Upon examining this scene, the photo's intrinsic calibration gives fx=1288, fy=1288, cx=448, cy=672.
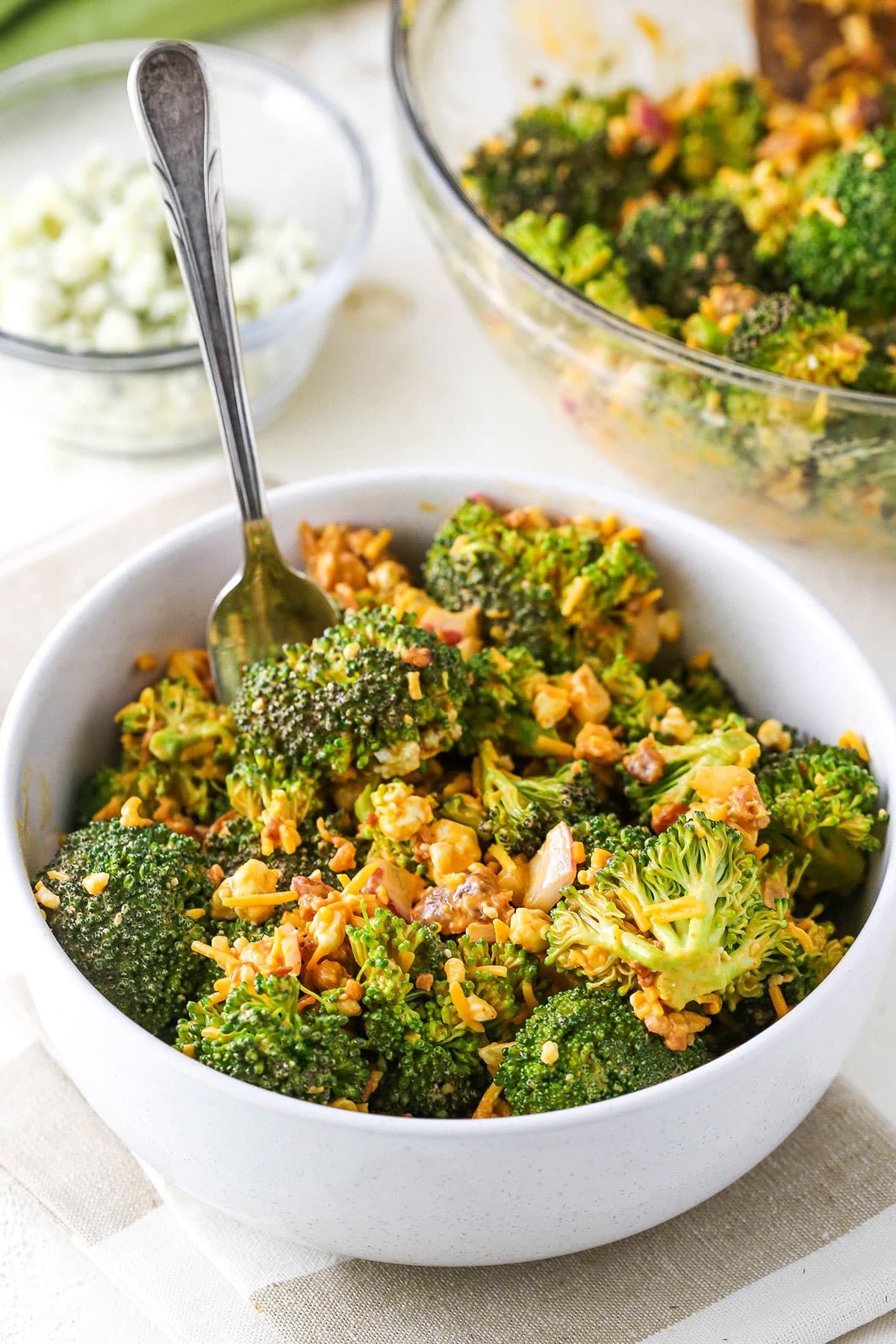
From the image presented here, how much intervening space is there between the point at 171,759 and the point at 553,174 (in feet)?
4.18

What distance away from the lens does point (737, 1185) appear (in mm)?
1295

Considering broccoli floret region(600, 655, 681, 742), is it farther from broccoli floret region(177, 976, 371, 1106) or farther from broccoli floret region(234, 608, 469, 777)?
broccoli floret region(177, 976, 371, 1106)

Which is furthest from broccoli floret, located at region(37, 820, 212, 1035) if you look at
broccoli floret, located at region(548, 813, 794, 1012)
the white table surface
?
the white table surface

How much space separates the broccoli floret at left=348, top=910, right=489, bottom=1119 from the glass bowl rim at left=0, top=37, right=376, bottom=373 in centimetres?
101

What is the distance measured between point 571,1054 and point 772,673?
58 cm

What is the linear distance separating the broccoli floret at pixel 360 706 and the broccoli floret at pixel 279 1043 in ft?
0.87

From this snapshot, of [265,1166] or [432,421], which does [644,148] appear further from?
[265,1166]

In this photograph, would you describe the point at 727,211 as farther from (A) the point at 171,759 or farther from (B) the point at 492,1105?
(B) the point at 492,1105

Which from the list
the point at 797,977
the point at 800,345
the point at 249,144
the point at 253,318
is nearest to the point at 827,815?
the point at 797,977

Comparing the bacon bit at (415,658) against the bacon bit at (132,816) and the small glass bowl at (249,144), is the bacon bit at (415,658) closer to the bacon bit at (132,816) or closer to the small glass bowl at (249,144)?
the bacon bit at (132,816)

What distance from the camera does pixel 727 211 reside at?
2002 millimetres

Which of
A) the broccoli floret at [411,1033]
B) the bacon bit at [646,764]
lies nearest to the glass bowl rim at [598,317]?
the bacon bit at [646,764]

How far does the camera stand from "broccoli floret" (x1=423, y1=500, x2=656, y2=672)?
1478 mm

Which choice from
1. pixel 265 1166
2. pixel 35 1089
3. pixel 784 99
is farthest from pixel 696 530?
pixel 784 99
